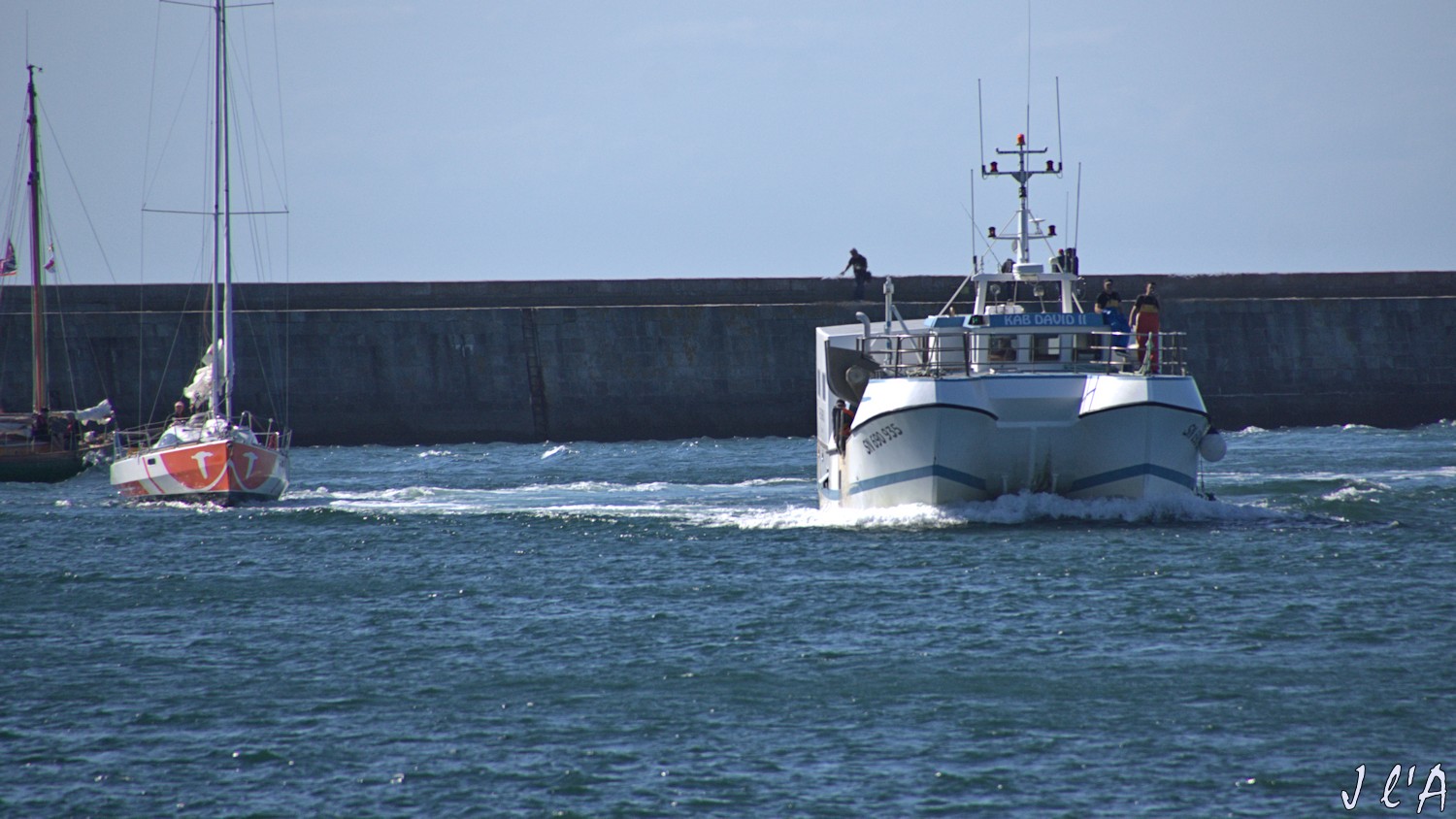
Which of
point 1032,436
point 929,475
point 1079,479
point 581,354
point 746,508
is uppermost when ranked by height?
point 581,354

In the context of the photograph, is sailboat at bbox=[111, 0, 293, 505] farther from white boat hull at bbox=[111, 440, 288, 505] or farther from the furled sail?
the furled sail

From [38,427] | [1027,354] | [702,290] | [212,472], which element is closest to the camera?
[1027,354]

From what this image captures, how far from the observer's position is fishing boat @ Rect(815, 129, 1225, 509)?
20.2 meters

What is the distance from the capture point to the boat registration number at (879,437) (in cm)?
2086

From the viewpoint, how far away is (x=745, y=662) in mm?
14117

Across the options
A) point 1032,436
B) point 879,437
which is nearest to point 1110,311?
point 1032,436

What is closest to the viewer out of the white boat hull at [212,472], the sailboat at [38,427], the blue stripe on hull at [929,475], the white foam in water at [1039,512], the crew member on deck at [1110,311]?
the blue stripe on hull at [929,475]

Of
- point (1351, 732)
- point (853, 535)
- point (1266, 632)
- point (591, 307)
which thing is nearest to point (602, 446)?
point (591, 307)

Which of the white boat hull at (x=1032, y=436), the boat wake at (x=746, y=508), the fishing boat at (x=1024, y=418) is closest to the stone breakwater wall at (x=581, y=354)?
the boat wake at (x=746, y=508)

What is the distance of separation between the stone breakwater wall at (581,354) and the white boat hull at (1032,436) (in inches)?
958

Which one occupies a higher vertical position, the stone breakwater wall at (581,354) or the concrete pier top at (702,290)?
the concrete pier top at (702,290)

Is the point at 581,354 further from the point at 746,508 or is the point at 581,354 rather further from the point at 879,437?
the point at 879,437

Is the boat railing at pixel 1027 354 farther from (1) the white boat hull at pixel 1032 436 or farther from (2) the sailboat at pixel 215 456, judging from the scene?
(2) the sailboat at pixel 215 456

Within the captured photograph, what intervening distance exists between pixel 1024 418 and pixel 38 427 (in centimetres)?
2514
